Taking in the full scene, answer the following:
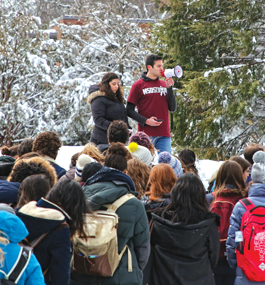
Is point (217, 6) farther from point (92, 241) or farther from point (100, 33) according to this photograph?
point (92, 241)

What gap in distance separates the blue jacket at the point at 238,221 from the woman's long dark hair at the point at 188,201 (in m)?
0.34

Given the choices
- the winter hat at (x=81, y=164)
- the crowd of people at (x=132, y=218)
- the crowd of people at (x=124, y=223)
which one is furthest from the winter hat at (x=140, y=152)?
the winter hat at (x=81, y=164)

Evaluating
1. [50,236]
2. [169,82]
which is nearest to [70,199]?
[50,236]

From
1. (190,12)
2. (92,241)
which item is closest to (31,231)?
(92,241)

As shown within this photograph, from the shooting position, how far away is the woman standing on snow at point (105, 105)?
608 centimetres

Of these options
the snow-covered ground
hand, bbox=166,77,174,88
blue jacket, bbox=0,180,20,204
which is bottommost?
the snow-covered ground

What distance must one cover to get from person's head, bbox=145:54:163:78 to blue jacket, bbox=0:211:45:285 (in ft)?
13.8

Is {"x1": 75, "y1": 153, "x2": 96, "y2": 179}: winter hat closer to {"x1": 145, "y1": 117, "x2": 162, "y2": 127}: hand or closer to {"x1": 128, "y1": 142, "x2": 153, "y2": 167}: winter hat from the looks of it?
{"x1": 128, "y1": 142, "x2": 153, "y2": 167}: winter hat

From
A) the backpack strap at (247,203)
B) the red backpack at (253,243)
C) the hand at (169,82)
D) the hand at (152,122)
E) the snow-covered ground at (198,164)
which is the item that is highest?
the hand at (169,82)

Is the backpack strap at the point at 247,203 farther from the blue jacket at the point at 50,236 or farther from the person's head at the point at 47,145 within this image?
the person's head at the point at 47,145

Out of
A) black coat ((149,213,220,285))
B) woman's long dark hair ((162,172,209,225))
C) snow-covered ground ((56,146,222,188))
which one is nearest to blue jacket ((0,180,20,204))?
black coat ((149,213,220,285))

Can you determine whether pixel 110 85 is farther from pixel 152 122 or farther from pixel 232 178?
pixel 232 178

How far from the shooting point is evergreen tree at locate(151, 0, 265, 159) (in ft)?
36.0

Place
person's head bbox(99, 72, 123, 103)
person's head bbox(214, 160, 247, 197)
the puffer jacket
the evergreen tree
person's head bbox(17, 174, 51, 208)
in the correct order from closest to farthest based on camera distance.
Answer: person's head bbox(17, 174, 51, 208)
the puffer jacket
person's head bbox(214, 160, 247, 197)
person's head bbox(99, 72, 123, 103)
the evergreen tree
